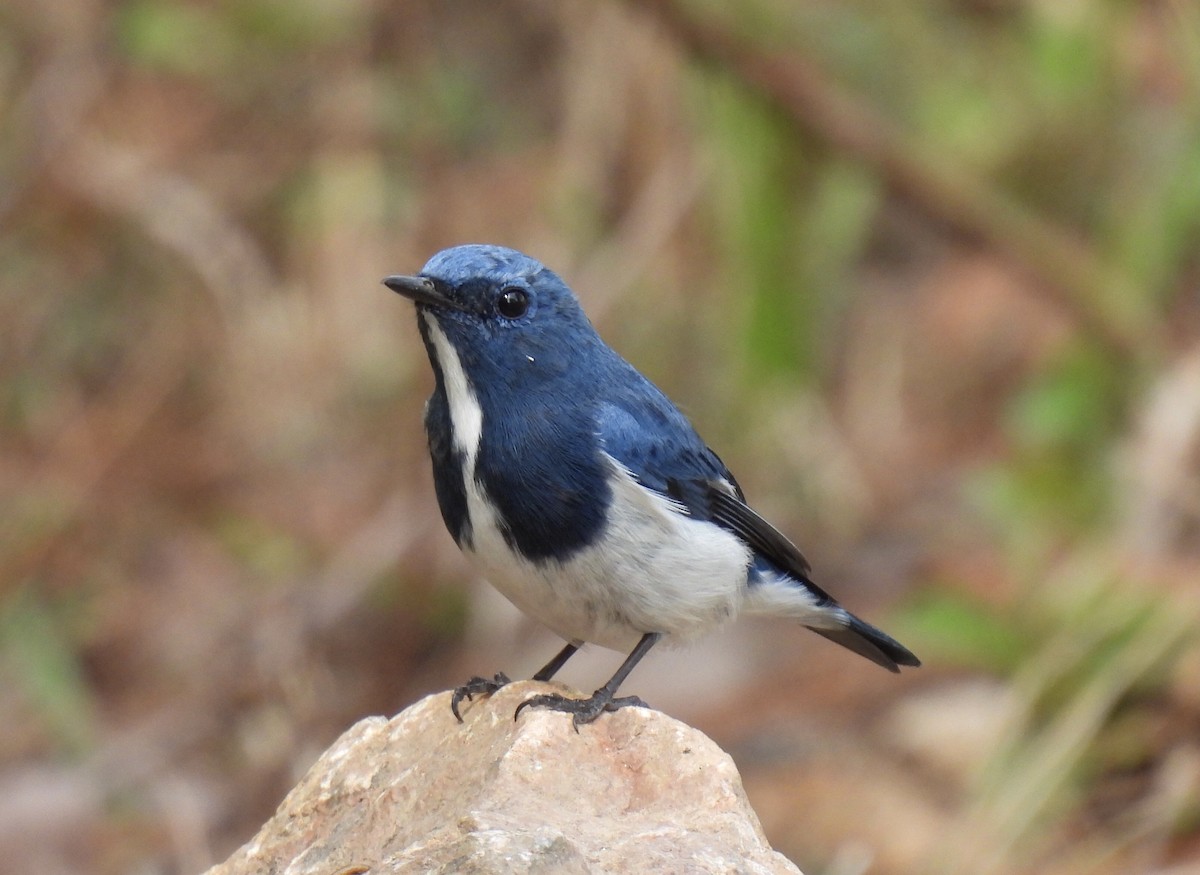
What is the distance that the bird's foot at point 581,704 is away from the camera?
3.49m

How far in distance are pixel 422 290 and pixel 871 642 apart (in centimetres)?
181

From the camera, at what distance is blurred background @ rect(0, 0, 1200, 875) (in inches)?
248

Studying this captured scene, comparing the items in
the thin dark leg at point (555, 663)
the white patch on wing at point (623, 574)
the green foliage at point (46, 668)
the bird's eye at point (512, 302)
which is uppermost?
the bird's eye at point (512, 302)

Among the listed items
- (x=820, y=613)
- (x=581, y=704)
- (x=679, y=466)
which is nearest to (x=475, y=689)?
(x=581, y=704)

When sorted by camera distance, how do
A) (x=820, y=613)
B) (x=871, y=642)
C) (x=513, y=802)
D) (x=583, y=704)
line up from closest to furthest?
(x=513, y=802) → (x=583, y=704) → (x=820, y=613) → (x=871, y=642)

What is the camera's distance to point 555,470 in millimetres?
3904

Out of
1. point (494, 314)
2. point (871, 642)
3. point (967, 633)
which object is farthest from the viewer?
point (967, 633)

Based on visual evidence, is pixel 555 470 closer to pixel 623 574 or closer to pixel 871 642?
pixel 623 574

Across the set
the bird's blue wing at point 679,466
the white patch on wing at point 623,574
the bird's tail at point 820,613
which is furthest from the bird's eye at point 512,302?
the bird's tail at point 820,613

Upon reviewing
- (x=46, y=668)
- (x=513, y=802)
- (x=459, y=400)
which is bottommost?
(x=46, y=668)

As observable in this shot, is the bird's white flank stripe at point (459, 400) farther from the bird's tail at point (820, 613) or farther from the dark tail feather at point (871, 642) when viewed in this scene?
the dark tail feather at point (871, 642)

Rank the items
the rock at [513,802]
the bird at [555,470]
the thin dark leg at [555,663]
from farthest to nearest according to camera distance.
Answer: the thin dark leg at [555,663], the bird at [555,470], the rock at [513,802]

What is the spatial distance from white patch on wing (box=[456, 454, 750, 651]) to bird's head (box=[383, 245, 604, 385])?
0.29 meters

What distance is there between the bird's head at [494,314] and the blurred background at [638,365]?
2493mm
